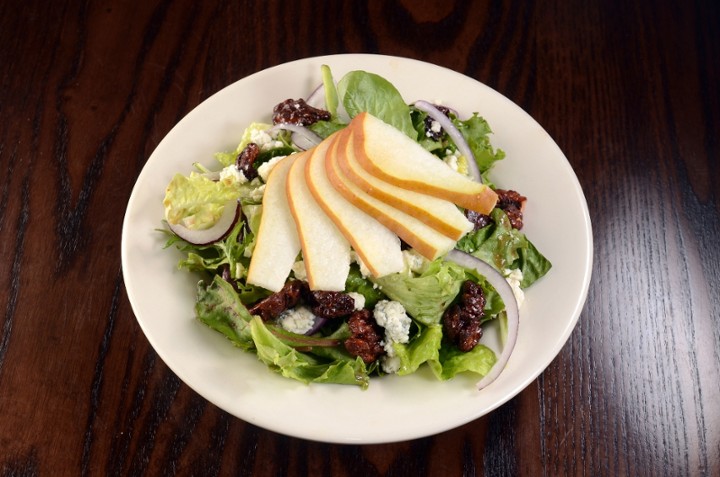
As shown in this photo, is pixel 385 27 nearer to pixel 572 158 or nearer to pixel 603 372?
pixel 572 158

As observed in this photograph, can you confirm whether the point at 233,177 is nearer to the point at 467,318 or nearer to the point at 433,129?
the point at 433,129

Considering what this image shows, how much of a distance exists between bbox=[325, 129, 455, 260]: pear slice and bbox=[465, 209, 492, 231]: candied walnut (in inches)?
8.4

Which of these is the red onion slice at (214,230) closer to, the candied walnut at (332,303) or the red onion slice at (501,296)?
the candied walnut at (332,303)

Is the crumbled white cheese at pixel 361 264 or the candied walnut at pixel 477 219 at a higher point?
the candied walnut at pixel 477 219

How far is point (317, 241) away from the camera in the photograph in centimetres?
221

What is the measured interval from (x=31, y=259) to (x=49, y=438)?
2.45 feet

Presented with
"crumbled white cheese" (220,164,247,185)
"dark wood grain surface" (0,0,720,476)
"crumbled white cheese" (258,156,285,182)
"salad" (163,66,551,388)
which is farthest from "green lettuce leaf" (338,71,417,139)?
"dark wood grain surface" (0,0,720,476)

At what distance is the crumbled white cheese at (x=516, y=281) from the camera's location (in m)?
2.32

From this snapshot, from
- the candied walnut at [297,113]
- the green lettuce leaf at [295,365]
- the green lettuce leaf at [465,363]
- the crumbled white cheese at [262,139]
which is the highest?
the candied walnut at [297,113]

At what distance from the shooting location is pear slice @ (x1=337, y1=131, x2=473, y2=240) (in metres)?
2.17

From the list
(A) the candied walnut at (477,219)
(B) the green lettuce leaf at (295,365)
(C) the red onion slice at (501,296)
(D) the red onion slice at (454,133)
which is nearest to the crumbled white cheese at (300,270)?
(B) the green lettuce leaf at (295,365)

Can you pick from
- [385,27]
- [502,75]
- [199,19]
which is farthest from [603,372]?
[199,19]

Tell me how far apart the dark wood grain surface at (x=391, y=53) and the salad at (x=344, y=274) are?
0.37m

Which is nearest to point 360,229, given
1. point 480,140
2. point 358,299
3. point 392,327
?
point 358,299
